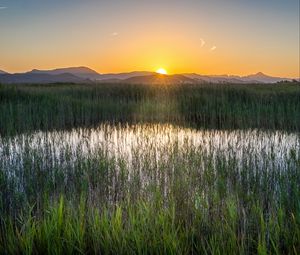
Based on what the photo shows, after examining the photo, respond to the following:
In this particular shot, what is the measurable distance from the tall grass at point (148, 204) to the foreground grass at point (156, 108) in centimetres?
523

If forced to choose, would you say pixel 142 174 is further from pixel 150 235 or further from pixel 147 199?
pixel 150 235

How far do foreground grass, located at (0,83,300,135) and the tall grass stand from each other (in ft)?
17.2

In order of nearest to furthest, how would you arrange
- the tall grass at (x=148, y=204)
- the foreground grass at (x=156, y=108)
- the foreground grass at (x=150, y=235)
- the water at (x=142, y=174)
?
the foreground grass at (x=150, y=235)
the tall grass at (x=148, y=204)
the water at (x=142, y=174)
the foreground grass at (x=156, y=108)

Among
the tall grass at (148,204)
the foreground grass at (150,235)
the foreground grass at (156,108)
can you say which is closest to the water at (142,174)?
the tall grass at (148,204)

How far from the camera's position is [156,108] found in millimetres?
16375

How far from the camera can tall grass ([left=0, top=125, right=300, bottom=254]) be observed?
3.80 meters

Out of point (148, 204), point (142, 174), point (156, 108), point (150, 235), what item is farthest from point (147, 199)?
point (156, 108)

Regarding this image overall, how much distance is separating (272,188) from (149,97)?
44.9 ft

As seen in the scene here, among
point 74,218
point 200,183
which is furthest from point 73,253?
point 200,183

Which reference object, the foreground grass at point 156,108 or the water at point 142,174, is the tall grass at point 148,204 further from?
the foreground grass at point 156,108

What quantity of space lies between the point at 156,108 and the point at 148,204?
39.8 ft

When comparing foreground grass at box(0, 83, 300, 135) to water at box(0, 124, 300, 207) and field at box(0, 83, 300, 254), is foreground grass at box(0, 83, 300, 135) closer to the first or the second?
field at box(0, 83, 300, 254)

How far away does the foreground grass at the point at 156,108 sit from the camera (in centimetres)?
1339

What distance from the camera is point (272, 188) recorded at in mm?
5582
